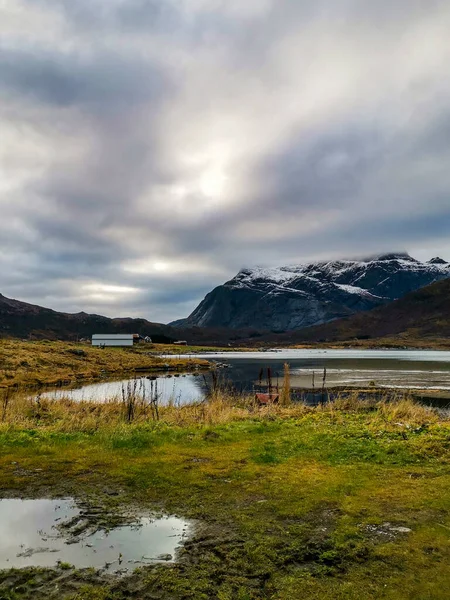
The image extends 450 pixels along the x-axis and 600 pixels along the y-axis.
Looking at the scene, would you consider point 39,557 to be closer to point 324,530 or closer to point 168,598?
point 168,598

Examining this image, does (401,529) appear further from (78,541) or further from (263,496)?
(78,541)

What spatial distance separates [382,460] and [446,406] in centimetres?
2464

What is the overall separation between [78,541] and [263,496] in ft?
11.1

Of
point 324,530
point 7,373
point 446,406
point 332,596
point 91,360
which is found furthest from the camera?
point 91,360

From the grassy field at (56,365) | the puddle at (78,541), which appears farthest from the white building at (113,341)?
the puddle at (78,541)

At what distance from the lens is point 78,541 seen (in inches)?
268

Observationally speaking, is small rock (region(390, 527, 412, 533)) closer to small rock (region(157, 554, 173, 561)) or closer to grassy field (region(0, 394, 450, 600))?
grassy field (region(0, 394, 450, 600))

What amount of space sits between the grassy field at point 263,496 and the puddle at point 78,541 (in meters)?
0.30

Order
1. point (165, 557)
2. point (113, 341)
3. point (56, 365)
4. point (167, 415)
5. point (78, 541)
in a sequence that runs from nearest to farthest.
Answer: point (165, 557) < point (78, 541) < point (167, 415) < point (56, 365) < point (113, 341)

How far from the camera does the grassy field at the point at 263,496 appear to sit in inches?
213

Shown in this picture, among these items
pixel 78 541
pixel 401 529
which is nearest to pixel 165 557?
pixel 78 541

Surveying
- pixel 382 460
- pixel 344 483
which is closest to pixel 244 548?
pixel 344 483

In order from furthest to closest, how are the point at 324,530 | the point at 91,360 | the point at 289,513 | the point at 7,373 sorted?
the point at 91,360
the point at 7,373
the point at 289,513
the point at 324,530

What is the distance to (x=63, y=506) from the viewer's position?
8367 millimetres
